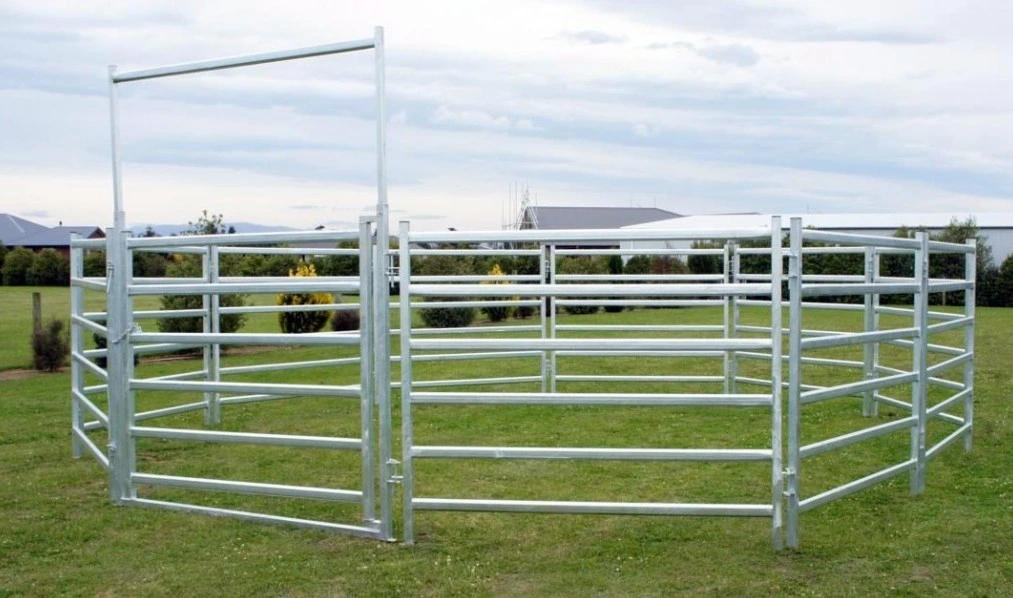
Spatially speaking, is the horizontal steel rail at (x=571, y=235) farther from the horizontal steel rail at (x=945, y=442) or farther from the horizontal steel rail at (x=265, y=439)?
the horizontal steel rail at (x=945, y=442)

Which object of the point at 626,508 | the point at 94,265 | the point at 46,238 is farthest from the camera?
the point at 46,238

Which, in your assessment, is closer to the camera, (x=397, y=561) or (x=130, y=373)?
(x=397, y=561)

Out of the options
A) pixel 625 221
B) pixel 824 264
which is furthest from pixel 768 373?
pixel 625 221

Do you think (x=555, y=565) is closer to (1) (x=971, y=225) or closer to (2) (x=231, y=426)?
(2) (x=231, y=426)

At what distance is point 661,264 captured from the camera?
23500mm

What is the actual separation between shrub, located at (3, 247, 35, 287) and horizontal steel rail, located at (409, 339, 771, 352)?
4328 cm

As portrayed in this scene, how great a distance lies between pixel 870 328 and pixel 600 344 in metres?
4.32

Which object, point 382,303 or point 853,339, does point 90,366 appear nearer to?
point 382,303

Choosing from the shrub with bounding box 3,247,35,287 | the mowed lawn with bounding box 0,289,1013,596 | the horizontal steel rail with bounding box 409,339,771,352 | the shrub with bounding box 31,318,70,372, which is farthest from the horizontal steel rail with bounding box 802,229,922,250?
the shrub with bounding box 3,247,35,287

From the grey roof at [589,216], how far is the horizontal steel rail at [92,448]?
2990 centimetres

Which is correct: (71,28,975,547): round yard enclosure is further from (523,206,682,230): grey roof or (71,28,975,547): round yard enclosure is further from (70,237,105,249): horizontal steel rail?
(523,206,682,230): grey roof

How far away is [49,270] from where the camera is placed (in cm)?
4194

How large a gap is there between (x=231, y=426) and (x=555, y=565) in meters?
4.52

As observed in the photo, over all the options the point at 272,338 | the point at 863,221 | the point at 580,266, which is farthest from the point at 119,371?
the point at 863,221
